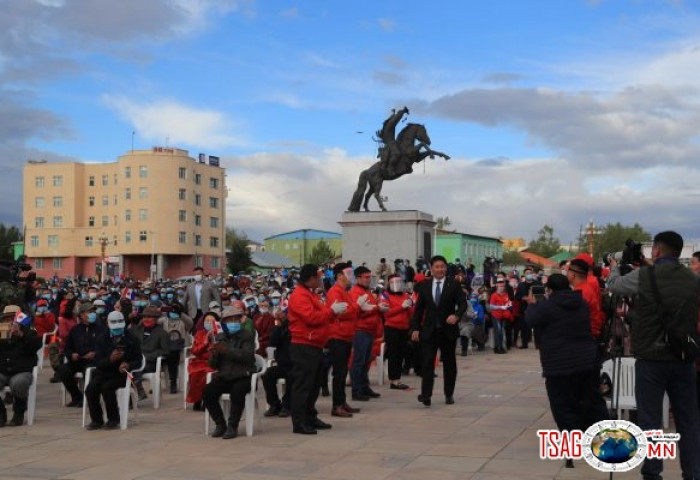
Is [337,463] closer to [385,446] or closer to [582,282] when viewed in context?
[385,446]

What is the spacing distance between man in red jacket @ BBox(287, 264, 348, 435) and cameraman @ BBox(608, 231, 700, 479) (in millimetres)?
3976

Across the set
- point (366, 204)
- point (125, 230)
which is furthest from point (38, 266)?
point (366, 204)

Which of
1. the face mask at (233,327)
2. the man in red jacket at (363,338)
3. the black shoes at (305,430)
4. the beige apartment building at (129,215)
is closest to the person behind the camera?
the black shoes at (305,430)

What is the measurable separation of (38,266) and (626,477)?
3676 inches

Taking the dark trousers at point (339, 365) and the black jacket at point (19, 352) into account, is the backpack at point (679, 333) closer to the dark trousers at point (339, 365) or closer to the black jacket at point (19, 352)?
the dark trousers at point (339, 365)

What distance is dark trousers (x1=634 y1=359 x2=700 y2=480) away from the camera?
605 cm

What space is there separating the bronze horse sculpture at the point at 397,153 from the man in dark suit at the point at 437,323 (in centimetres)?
2023

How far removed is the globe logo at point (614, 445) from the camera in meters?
5.68

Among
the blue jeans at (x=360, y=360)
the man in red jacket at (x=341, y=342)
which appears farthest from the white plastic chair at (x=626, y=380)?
the blue jeans at (x=360, y=360)

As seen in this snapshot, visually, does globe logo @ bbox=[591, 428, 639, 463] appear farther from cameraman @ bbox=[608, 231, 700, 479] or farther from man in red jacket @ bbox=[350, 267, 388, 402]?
man in red jacket @ bbox=[350, 267, 388, 402]

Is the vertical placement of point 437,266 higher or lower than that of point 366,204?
lower

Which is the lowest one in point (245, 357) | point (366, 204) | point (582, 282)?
point (245, 357)

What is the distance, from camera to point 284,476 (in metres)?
7.19

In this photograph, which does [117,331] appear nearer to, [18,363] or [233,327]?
[18,363]
